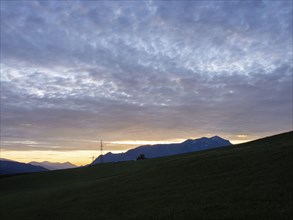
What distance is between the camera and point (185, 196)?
105 feet

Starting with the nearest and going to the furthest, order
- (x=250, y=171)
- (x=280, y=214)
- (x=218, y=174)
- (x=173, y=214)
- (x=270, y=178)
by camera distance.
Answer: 1. (x=280, y=214)
2. (x=173, y=214)
3. (x=270, y=178)
4. (x=250, y=171)
5. (x=218, y=174)

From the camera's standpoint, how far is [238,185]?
1222 inches

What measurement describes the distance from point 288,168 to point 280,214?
13392 millimetres

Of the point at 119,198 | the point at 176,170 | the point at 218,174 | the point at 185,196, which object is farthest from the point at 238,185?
the point at 176,170

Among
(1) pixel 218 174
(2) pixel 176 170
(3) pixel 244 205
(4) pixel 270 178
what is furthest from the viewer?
(2) pixel 176 170

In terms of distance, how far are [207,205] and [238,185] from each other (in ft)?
20.2

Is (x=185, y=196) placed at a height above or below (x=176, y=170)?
below

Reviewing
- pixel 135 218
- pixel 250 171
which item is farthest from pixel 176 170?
pixel 135 218

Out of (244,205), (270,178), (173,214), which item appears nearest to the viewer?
(244,205)

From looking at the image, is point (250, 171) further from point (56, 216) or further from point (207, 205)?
point (56, 216)

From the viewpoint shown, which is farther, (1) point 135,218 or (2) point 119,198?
(2) point 119,198

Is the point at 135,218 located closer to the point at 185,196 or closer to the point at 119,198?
the point at 185,196

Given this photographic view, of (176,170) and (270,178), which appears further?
(176,170)

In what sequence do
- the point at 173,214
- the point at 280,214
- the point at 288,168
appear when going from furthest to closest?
the point at 288,168, the point at 173,214, the point at 280,214
